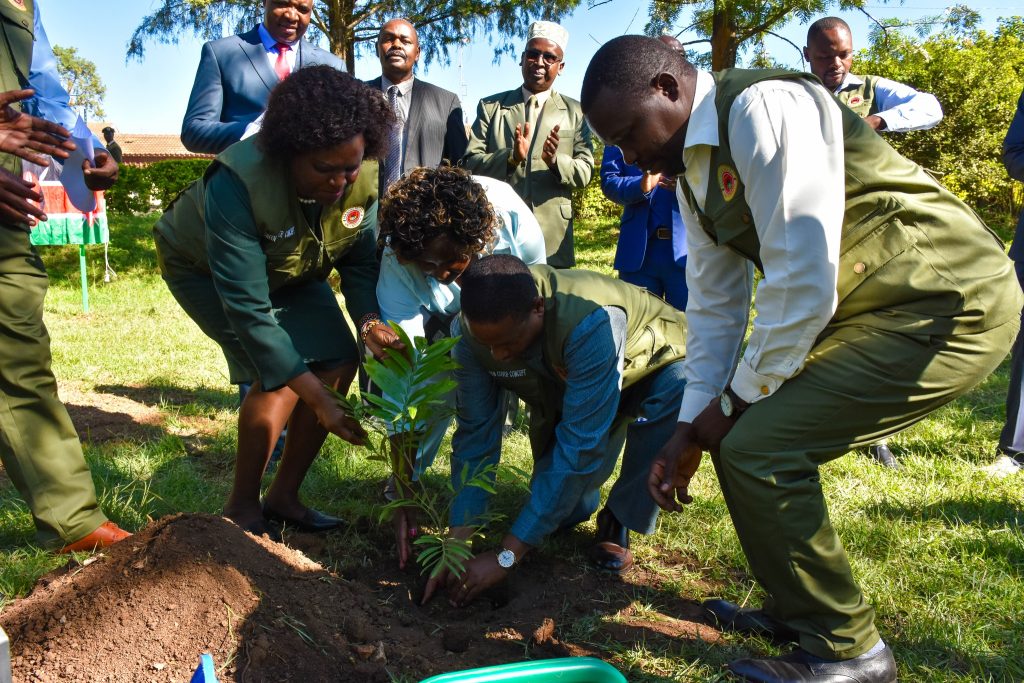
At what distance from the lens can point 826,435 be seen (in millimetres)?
2338

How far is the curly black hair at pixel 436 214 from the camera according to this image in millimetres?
3168

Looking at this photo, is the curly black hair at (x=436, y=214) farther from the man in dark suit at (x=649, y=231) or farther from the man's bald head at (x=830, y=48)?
the man's bald head at (x=830, y=48)

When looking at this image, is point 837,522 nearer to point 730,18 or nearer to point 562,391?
point 562,391

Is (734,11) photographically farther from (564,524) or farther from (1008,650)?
(1008,650)

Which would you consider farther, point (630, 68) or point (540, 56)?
point (540, 56)

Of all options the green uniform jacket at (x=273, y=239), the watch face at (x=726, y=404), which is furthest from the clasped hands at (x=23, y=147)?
the watch face at (x=726, y=404)

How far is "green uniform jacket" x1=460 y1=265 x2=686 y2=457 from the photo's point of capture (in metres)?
3.04

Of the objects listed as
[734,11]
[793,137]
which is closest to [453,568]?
[793,137]

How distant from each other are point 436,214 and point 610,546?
1.46 meters

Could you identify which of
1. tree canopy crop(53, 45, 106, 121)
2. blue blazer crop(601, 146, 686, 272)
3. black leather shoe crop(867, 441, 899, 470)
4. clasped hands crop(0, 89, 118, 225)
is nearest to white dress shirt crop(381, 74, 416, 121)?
blue blazer crop(601, 146, 686, 272)

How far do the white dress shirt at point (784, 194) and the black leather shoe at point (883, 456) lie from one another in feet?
7.83

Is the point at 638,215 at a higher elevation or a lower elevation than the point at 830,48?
lower

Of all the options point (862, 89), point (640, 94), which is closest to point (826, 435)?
point (640, 94)

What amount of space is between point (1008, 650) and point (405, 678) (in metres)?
1.88
